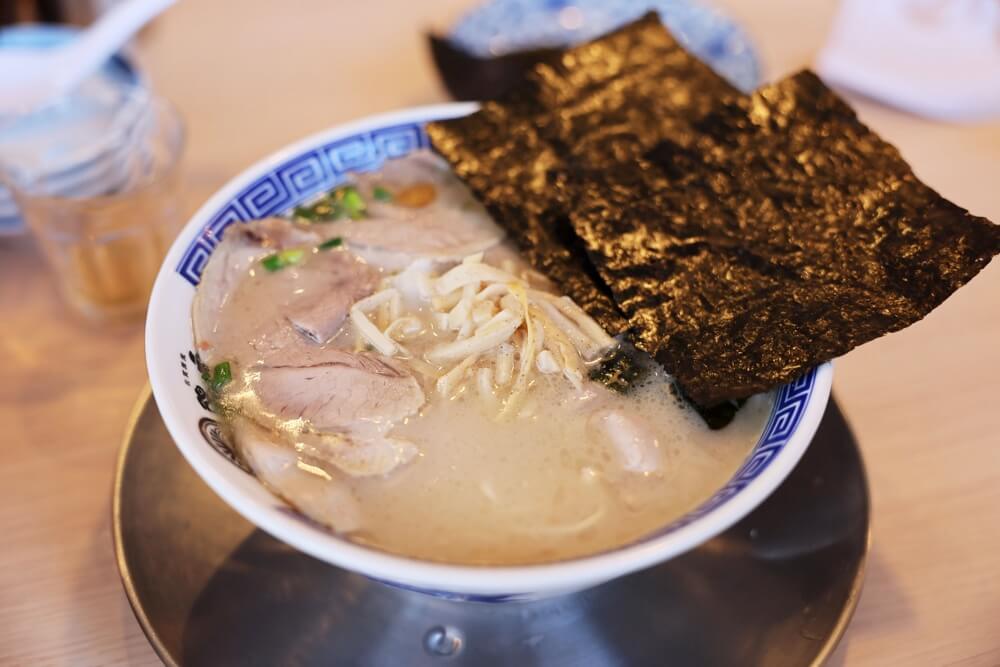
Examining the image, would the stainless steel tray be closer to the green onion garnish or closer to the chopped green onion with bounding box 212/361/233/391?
the chopped green onion with bounding box 212/361/233/391

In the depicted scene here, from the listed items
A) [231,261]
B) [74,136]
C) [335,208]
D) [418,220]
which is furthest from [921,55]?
[74,136]

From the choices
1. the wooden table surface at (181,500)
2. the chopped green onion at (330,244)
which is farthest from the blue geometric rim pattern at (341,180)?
the wooden table surface at (181,500)

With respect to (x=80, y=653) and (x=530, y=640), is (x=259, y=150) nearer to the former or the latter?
(x=80, y=653)

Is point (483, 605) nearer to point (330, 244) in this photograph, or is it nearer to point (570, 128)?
point (330, 244)

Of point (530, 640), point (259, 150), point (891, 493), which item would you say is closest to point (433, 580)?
point (530, 640)

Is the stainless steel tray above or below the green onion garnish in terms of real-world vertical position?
below

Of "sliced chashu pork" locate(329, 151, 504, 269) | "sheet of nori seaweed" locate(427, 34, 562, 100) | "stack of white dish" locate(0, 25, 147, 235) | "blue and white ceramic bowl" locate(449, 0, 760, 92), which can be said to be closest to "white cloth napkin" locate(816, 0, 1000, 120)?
"blue and white ceramic bowl" locate(449, 0, 760, 92)
